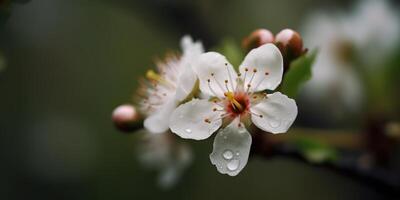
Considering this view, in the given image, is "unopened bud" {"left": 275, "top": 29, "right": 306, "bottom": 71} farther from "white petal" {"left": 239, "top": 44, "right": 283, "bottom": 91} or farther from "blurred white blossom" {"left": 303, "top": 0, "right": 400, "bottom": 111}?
"blurred white blossom" {"left": 303, "top": 0, "right": 400, "bottom": 111}

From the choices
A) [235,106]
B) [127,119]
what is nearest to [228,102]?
[235,106]

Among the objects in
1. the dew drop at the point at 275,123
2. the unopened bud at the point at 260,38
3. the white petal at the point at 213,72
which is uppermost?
the unopened bud at the point at 260,38

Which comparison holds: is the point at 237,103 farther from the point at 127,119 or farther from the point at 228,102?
the point at 127,119

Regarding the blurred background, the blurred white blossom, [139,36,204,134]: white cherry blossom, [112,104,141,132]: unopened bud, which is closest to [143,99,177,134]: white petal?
[139,36,204,134]: white cherry blossom

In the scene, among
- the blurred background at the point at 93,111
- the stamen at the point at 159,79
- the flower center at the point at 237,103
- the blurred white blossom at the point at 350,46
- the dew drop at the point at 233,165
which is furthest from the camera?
the blurred background at the point at 93,111

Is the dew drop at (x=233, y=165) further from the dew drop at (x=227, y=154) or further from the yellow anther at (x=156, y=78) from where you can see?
the yellow anther at (x=156, y=78)

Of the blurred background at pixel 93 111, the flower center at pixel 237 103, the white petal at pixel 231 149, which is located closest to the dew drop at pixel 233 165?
the white petal at pixel 231 149

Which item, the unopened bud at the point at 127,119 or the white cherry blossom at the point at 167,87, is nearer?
the white cherry blossom at the point at 167,87
